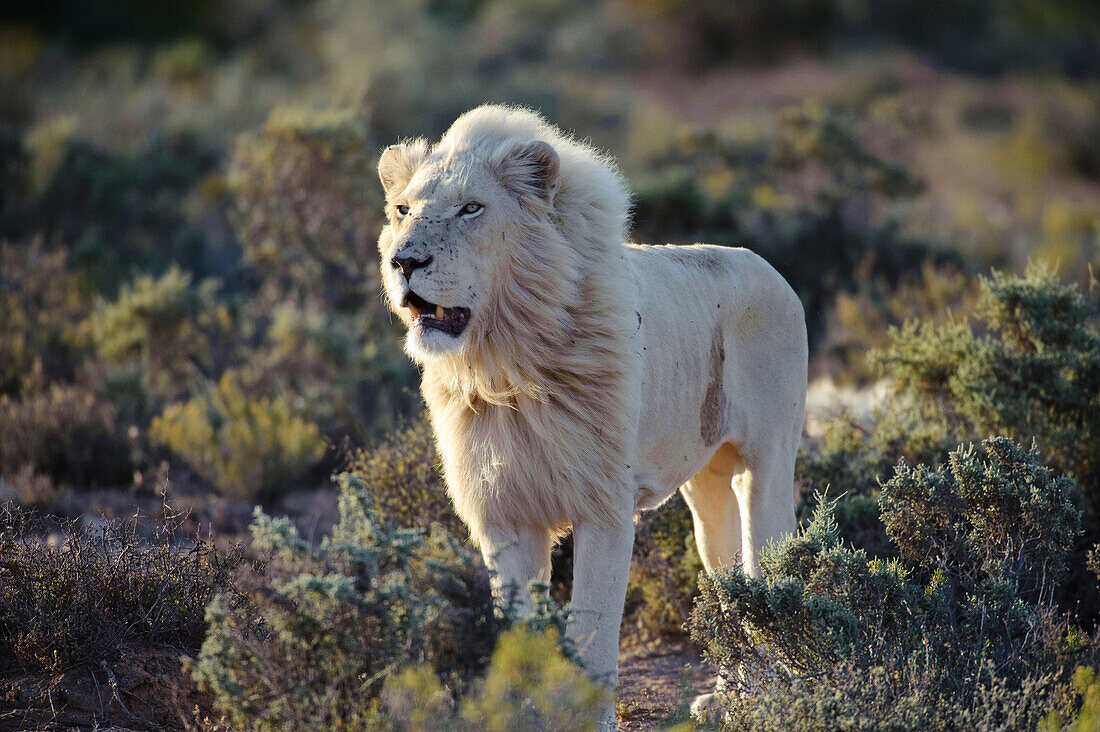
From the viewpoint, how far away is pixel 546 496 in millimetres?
3971

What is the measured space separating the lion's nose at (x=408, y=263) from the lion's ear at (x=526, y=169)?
0.50 meters

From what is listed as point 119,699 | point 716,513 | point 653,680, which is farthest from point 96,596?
point 716,513

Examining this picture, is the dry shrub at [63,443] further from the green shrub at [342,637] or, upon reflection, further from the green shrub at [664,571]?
the green shrub at [342,637]

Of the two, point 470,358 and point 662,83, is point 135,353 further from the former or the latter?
point 662,83

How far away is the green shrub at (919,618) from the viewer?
3.60 m

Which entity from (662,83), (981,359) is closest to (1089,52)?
(662,83)

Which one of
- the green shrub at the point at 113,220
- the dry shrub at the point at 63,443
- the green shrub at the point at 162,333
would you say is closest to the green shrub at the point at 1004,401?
the dry shrub at the point at 63,443

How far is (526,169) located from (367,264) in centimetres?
843

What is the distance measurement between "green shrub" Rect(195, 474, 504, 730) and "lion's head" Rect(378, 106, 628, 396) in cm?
86

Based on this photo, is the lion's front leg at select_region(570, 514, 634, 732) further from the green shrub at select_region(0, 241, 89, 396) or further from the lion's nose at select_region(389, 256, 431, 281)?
the green shrub at select_region(0, 241, 89, 396)

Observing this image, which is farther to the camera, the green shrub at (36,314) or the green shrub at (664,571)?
the green shrub at (36,314)

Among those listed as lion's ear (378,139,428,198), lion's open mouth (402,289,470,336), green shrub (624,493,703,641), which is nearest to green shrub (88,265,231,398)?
green shrub (624,493,703,641)

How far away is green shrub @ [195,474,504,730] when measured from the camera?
9.97 ft

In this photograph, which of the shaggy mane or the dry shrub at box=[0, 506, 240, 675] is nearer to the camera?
the shaggy mane
